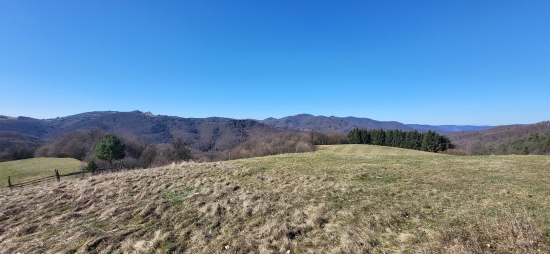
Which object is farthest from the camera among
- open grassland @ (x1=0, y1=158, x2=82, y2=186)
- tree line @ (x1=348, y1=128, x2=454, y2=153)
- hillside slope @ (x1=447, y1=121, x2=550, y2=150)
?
hillside slope @ (x1=447, y1=121, x2=550, y2=150)

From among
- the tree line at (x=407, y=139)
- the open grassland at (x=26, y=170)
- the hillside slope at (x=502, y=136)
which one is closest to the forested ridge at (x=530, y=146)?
the hillside slope at (x=502, y=136)

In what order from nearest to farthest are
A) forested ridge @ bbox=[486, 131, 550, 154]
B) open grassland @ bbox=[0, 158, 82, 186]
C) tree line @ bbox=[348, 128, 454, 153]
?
open grassland @ bbox=[0, 158, 82, 186]
forested ridge @ bbox=[486, 131, 550, 154]
tree line @ bbox=[348, 128, 454, 153]

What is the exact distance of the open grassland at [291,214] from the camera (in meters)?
4.92

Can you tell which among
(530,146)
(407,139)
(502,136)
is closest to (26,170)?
(407,139)

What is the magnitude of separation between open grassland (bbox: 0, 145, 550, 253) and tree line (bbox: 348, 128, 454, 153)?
55.9 metres

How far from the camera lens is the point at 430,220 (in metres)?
5.84

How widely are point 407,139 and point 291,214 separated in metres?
69.0

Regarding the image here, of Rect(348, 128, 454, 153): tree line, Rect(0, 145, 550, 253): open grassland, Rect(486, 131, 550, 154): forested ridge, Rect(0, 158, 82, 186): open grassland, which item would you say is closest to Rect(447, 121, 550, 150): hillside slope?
Rect(486, 131, 550, 154): forested ridge

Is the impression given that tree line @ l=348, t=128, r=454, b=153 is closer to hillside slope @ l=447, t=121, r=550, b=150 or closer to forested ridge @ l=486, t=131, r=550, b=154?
forested ridge @ l=486, t=131, r=550, b=154

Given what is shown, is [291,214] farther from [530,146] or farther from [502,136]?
[502,136]

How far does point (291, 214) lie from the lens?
666 cm

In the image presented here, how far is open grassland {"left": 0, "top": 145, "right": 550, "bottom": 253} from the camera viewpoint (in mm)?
4918

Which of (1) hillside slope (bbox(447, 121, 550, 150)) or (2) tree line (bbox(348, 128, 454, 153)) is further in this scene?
(1) hillside slope (bbox(447, 121, 550, 150))

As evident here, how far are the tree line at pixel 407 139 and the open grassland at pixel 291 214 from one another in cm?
5591
